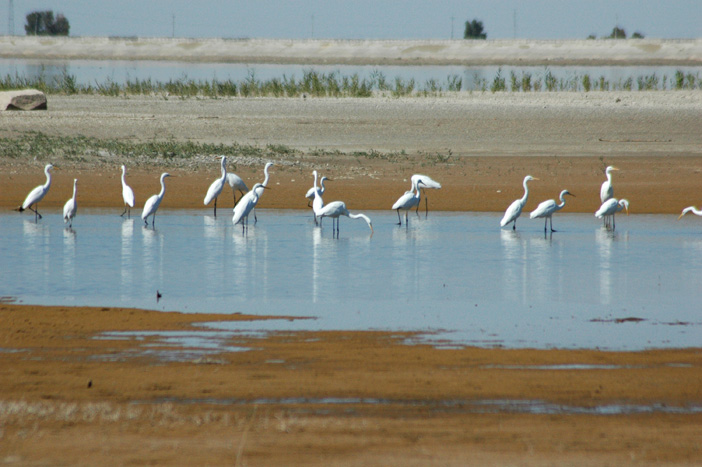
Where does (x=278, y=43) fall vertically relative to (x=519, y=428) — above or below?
above

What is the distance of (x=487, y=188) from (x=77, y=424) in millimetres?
16325

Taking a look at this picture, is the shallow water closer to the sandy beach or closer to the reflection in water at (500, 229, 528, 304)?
the reflection in water at (500, 229, 528, 304)

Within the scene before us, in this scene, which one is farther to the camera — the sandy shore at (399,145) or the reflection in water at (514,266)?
the sandy shore at (399,145)

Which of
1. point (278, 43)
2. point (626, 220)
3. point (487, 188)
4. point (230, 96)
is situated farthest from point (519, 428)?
point (278, 43)

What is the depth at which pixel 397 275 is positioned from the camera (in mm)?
11086

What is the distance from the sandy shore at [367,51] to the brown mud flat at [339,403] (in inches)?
2601

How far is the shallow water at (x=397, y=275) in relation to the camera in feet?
27.7

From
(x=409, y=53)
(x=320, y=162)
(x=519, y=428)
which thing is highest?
(x=409, y=53)

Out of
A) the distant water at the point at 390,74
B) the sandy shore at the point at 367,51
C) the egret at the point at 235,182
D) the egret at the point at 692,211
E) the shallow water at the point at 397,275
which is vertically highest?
the sandy shore at the point at 367,51

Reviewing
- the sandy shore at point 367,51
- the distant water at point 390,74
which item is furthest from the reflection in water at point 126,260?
the sandy shore at point 367,51

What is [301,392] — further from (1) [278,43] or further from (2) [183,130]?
(1) [278,43]

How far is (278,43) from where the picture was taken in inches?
3381

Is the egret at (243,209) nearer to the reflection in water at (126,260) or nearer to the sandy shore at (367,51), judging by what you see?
the reflection in water at (126,260)

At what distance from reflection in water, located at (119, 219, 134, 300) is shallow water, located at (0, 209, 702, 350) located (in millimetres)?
26
